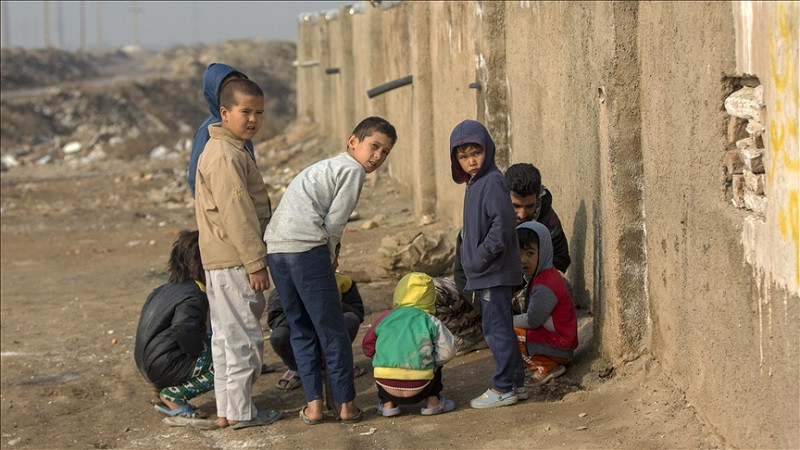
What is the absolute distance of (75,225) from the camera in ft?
→ 42.8

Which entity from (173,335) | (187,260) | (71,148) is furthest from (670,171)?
(71,148)

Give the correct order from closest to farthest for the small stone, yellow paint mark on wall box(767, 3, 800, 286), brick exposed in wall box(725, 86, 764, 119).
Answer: yellow paint mark on wall box(767, 3, 800, 286) → brick exposed in wall box(725, 86, 764, 119) → the small stone

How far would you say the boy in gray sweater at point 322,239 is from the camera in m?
4.68

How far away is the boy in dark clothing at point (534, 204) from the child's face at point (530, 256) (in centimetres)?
28

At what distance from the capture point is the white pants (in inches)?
192

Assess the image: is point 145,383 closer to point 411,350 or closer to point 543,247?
point 411,350

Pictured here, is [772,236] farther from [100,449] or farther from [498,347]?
[100,449]

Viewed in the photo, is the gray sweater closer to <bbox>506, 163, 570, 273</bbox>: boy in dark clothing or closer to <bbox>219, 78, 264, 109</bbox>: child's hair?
<bbox>219, 78, 264, 109</bbox>: child's hair

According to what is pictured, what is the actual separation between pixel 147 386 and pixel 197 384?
107cm

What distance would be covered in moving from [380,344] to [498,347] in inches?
20.4

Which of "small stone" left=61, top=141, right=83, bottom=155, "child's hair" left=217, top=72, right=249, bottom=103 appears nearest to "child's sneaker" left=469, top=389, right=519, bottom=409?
"child's hair" left=217, top=72, right=249, bottom=103

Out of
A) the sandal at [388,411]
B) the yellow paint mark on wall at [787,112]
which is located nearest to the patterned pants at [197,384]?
the sandal at [388,411]

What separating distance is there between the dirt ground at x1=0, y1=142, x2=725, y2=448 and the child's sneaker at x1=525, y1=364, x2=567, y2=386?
44 millimetres

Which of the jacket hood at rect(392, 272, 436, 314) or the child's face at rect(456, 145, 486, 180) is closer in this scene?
the child's face at rect(456, 145, 486, 180)
